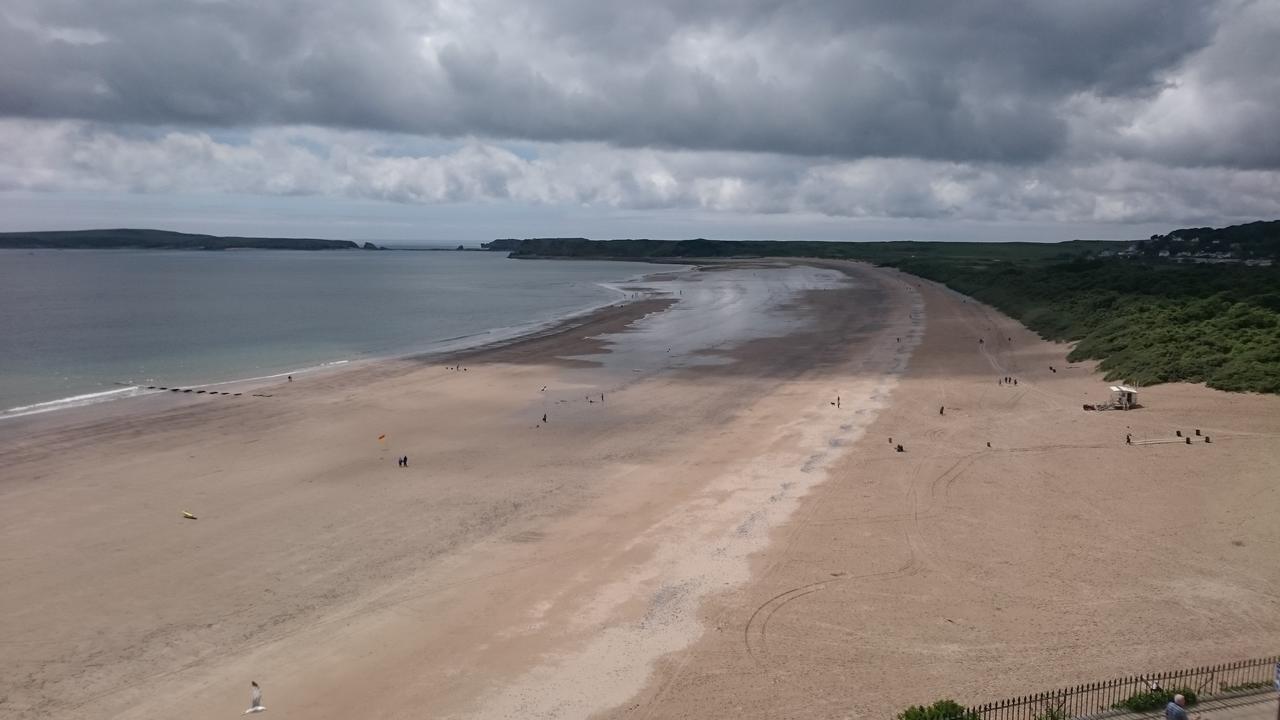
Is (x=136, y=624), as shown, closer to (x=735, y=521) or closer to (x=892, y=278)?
(x=735, y=521)

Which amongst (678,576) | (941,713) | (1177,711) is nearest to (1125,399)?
(678,576)

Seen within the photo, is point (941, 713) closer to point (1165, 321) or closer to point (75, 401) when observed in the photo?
point (75, 401)

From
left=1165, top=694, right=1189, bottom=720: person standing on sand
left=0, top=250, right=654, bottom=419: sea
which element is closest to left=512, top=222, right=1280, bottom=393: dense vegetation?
left=1165, top=694, right=1189, bottom=720: person standing on sand

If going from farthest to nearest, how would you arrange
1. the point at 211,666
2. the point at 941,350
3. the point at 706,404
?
1. the point at 941,350
2. the point at 706,404
3. the point at 211,666

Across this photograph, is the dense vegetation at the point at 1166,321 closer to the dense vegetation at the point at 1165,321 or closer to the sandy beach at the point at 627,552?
the dense vegetation at the point at 1165,321

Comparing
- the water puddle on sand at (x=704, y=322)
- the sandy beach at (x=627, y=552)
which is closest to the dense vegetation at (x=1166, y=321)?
the sandy beach at (x=627, y=552)

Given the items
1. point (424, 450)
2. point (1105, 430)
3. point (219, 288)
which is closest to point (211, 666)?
point (424, 450)
